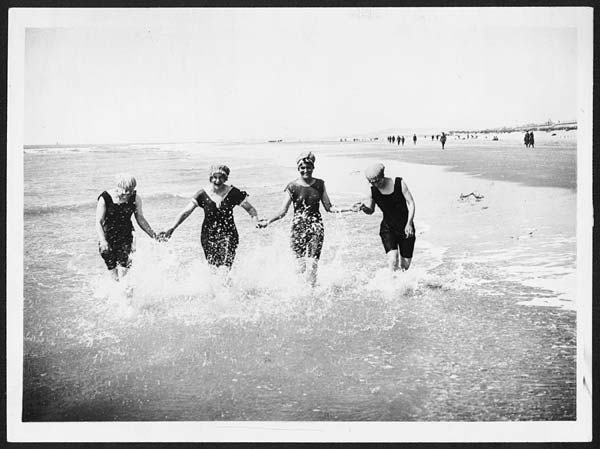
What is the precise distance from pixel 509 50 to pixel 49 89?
2.21m

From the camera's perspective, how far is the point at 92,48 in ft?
9.91

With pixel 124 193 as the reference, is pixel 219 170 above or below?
above

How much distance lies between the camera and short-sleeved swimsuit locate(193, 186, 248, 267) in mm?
2973

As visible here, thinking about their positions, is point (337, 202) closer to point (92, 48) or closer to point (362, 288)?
Answer: point (362, 288)

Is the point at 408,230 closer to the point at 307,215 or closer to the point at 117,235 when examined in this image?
the point at 307,215

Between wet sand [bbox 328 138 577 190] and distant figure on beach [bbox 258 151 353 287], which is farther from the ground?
wet sand [bbox 328 138 577 190]

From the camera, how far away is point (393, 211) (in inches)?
118

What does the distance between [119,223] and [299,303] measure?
0.93 metres

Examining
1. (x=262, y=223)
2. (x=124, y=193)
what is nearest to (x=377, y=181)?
(x=262, y=223)

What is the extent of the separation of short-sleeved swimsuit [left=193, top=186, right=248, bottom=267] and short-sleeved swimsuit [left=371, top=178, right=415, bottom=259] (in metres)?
0.68

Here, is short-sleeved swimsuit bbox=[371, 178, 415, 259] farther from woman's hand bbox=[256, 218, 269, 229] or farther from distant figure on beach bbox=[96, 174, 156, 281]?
distant figure on beach bbox=[96, 174, 156, 281]

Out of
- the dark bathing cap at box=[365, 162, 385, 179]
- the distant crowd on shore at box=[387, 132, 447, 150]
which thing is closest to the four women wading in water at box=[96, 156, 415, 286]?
the dark bathing cap at box=[365, 162, 385, 179]

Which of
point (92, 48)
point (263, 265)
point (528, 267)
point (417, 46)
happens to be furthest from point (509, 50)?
point (92, 48)

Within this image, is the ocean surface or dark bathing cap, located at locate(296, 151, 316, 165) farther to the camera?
dark bathing cap, located at locate(296, 151, 316, 165)
